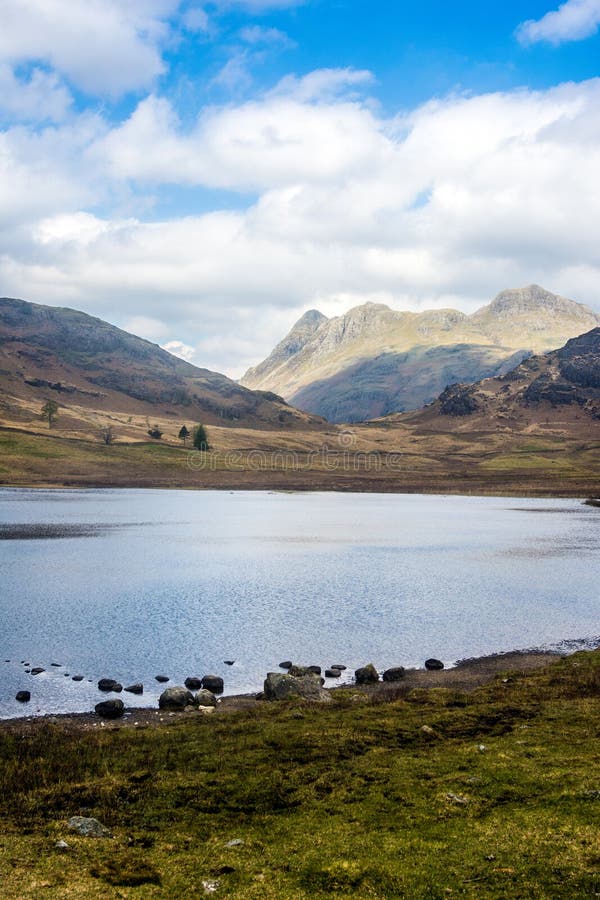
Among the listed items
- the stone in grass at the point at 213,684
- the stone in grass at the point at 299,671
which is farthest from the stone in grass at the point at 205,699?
the stone in grass at the point at 299,671

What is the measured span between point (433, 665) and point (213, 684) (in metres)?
16.9

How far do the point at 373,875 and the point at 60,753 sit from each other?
715 inches

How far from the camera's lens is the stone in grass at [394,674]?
49469mm

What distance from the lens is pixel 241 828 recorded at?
2395 centimetres

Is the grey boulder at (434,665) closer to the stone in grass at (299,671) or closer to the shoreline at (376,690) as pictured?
the shoreline at (376,690)

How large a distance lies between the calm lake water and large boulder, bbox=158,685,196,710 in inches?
75.8

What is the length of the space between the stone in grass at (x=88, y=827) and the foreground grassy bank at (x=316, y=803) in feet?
1.24

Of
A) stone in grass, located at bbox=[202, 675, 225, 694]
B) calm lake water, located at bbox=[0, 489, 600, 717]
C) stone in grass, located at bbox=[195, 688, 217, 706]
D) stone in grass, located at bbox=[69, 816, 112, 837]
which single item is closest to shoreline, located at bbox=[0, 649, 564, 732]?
stone in grass, located at bbox=[195, 688, 217, 706]

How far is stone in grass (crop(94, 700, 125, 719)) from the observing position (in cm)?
4091

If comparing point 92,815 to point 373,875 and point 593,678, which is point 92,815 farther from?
point 593,678

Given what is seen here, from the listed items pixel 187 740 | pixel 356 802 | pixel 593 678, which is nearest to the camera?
pixel 356 802

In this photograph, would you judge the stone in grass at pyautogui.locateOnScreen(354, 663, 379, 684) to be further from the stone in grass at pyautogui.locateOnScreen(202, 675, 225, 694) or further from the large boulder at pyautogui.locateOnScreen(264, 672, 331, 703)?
the stone in grass at pyautogui.locateOnScreen(202, 675, 225, 694)

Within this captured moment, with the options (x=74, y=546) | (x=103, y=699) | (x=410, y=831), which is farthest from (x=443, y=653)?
(x=74, y=546)

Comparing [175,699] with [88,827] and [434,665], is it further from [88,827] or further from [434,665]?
[434,665]
